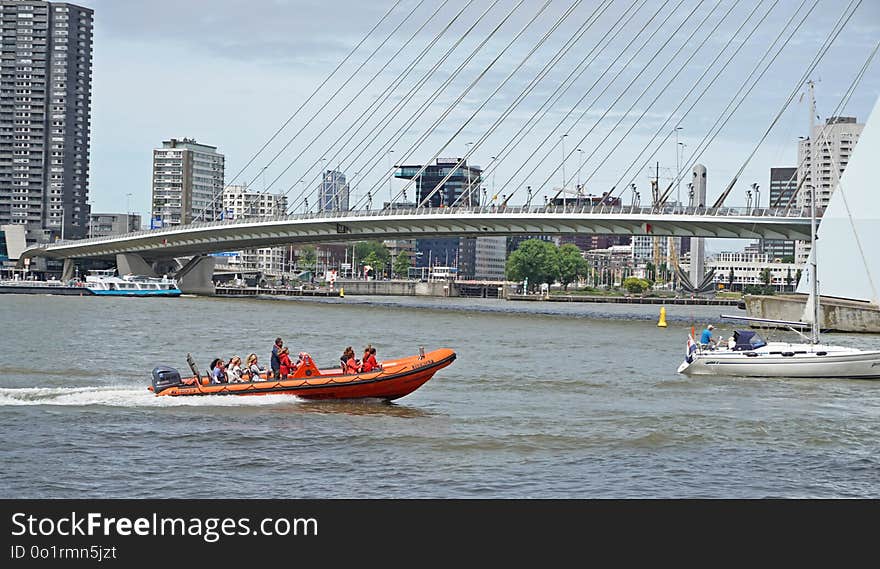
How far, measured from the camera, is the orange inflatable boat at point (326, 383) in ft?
82.3

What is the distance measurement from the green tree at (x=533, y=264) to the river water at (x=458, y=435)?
436ft

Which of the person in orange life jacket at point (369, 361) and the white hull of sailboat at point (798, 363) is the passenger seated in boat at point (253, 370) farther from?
the white hull of sailboat at point (798, 363)

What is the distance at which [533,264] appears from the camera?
572 feet

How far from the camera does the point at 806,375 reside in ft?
110

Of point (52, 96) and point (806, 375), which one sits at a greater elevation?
point (52, 96)

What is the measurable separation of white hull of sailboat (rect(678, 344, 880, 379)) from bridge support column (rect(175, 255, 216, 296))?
91.8 meters

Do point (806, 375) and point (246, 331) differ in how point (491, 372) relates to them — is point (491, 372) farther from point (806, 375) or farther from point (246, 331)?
point (246, 331)

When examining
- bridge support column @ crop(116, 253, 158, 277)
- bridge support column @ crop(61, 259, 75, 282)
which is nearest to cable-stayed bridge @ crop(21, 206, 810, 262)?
bridge support column @ crop(116, 253, 158, 277)

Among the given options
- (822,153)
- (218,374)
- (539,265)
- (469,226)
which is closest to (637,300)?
(539,265)

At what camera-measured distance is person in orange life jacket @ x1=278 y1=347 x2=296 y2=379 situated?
25453 mm
